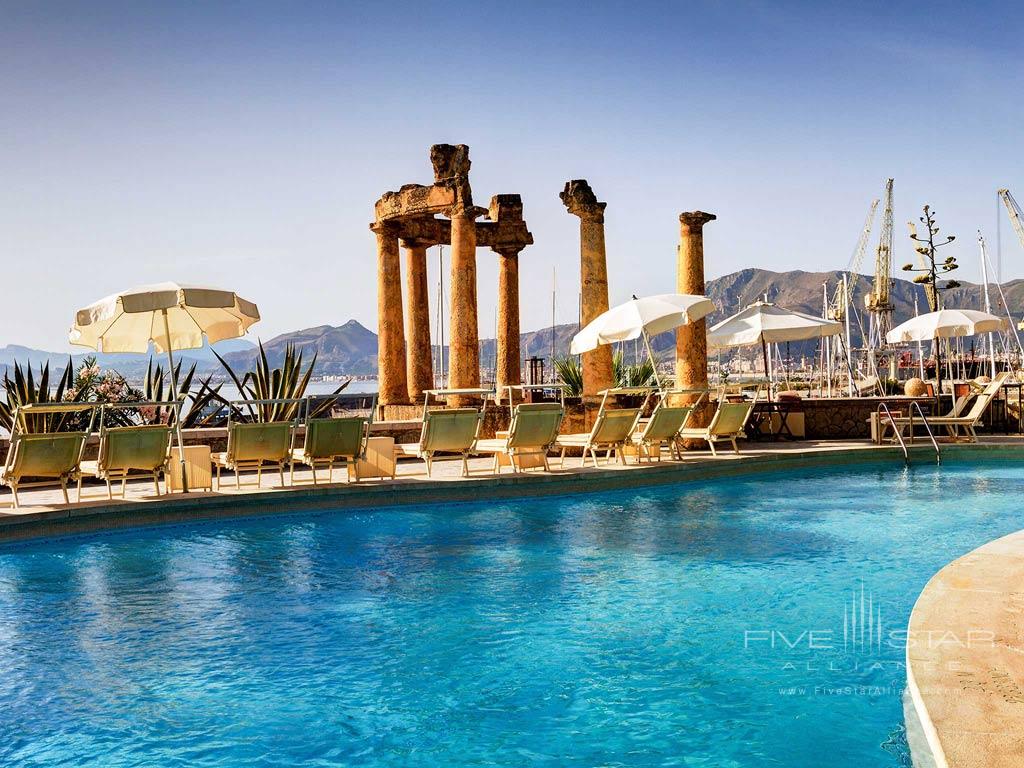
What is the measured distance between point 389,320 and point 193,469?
7915 millimetres

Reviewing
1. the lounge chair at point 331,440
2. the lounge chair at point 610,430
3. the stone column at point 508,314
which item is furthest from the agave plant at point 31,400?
the stone column at point 508,314

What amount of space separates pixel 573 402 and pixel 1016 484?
6400mm

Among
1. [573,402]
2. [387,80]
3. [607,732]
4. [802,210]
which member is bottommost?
[607,732]

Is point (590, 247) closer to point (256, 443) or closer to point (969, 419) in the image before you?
point (969, 419)

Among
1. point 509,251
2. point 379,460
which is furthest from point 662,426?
point 509,251

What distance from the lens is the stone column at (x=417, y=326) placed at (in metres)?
18.9

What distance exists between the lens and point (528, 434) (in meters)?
11.8

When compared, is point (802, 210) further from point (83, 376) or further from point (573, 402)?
point (83, 376)

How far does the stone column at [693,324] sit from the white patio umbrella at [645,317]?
153 cm

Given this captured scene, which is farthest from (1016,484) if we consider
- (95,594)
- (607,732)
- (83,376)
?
(83,376)

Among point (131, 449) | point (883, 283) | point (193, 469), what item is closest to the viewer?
point (131, 449)

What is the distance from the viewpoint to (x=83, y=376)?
15.1 metres

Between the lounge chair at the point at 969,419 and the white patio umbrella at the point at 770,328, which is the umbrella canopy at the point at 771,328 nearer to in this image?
the white patio umbrella at the point at 770,328

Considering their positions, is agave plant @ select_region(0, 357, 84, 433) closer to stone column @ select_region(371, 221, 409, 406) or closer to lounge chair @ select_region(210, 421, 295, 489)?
lounge chair @ select_region(210, 421, 295, 489)
